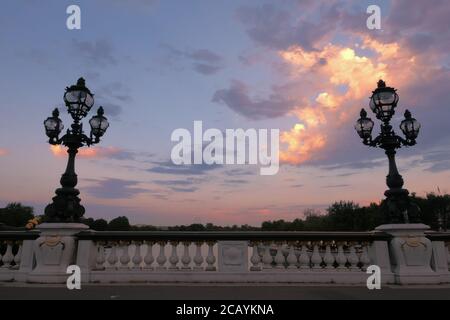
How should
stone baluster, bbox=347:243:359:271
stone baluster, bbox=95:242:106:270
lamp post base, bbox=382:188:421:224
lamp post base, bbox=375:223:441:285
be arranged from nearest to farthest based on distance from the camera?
lamp post base, bbox=375:223:441:285 < stone baluster, bbox=347:243:359:271 < stone baluster, bbox=95:242:106:270 < lamp post base, bbox=382:188:421:224

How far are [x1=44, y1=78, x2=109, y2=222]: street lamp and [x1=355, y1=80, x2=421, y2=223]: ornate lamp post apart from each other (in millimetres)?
7853

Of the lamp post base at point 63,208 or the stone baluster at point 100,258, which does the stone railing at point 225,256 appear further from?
the lamp post base at point 63,208

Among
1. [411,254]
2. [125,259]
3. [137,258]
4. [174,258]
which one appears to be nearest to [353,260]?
[411,254]

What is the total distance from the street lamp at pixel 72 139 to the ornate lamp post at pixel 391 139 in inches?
309

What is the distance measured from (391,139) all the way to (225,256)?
5.68 metres

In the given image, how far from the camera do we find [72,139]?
9.55m

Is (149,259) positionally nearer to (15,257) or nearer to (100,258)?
(100,258)

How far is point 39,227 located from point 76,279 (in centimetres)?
171

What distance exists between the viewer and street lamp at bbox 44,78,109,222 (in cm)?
900

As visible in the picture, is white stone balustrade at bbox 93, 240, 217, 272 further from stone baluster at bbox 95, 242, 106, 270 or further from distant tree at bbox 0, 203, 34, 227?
distant tree at bbox 0, 203, 34, 227

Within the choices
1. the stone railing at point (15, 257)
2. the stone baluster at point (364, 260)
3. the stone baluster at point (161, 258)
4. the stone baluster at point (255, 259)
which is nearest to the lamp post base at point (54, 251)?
the stone railing at point (15, 257)

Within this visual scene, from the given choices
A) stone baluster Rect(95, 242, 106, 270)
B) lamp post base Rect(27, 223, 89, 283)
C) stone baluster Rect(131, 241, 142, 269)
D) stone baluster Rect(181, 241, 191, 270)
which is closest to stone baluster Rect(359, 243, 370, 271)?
stone baluster Rect(181, 241, 191, 270)
